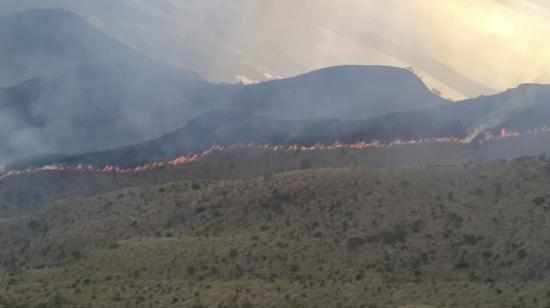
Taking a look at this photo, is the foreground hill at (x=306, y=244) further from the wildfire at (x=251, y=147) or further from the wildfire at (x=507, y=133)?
the wildfire at (x=507, y=133)

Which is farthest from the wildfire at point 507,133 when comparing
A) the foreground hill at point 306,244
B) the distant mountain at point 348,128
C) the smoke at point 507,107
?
the foreground hill at point 306,244

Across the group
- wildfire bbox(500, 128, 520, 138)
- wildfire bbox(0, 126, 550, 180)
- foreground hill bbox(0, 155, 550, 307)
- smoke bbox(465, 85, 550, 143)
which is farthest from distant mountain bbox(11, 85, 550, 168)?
foreground hill bbox(0, 155, 550, 307)

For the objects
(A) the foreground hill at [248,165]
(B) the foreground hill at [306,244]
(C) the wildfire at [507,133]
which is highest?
(C) the wildfire at [507,133]

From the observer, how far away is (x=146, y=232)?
9319 centimetres

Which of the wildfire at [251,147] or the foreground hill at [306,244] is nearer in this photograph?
the foreground hill at [306,244]

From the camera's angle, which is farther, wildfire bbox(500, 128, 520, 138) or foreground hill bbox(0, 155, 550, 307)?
wildfire bbox(500, 128, 520, 138)

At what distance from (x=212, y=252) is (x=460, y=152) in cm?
7585

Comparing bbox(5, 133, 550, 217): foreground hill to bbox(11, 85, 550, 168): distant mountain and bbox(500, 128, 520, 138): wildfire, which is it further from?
bbox(11, 85, 550, 168): distant mountain

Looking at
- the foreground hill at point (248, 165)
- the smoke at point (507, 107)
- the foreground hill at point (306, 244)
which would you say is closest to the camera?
the foreground hill at point (306, 244)

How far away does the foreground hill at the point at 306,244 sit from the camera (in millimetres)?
57281

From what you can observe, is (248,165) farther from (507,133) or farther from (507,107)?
(507,107)

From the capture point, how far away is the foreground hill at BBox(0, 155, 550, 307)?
57.3m

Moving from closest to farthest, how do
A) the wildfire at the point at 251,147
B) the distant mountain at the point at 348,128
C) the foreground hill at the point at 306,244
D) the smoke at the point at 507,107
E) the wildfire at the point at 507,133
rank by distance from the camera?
the foreground hill at the point at 306,244 → the wildfire at the point at 507,133 → the wildfire at the point at 251,147 → the smoke at the point at 507,107 → the distant mountain at the point at 348,128

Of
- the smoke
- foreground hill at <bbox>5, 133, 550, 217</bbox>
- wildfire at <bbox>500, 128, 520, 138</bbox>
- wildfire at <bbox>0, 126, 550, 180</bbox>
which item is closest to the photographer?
foreground hill at <bbox>5, 133, 550, 217</bbox>
